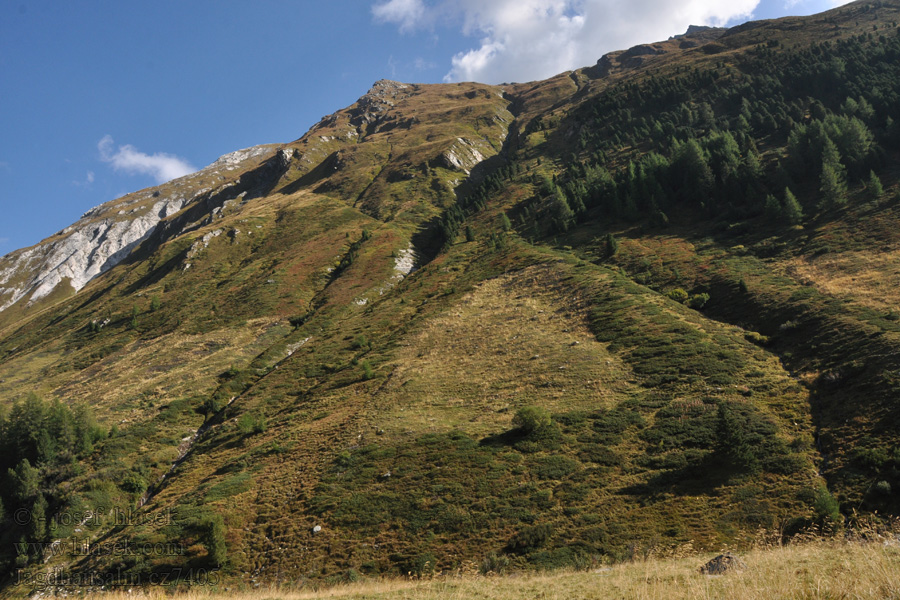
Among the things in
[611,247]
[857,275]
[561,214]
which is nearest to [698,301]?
[857,275]

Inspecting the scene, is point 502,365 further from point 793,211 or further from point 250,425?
point 793,211

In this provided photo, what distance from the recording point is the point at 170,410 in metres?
53.9

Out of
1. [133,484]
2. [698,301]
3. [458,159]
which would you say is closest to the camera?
[133,484]

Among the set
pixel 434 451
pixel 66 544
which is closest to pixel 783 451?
pixel 434 451

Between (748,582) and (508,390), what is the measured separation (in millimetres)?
31207

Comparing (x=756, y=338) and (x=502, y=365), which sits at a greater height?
(x=502, y=365)

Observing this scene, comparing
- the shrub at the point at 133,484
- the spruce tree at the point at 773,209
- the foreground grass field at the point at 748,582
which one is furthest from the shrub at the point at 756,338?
the shrub at the point at 133,484

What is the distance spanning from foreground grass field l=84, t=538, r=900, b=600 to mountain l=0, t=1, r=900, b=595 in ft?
20.2

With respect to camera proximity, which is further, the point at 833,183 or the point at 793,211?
the point at 833,183

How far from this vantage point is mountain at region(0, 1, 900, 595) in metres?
23.6

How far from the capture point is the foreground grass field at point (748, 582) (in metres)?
6.35

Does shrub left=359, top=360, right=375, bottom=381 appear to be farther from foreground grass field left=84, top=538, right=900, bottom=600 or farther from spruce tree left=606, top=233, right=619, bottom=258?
spruce tree left=606, top=233, right=619, bottom=258

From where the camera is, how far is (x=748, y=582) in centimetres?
896

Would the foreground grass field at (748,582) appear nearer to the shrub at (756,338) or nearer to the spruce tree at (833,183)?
the shrub at (756,338)
